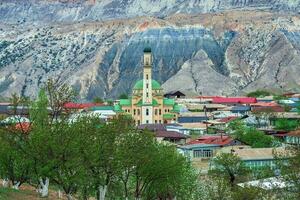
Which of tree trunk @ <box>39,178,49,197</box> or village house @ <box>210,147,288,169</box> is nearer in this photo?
tree trunk @ <box>39,178,49,197</box>

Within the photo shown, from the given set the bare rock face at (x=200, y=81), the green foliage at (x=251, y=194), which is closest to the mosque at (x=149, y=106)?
the bare rock face at (x=200, y=81)

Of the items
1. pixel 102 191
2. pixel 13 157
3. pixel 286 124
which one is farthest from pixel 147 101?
pixel 102 191

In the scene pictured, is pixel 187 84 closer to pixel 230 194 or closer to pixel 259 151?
pixel 259 151

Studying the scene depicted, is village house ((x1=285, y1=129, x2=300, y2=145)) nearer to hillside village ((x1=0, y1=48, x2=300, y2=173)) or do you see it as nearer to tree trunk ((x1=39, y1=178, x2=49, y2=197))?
hillside village ((x1=0, y1=48, x2=300, y2=173))

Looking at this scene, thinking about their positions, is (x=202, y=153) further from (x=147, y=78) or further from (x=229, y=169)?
(x=147, y=78)

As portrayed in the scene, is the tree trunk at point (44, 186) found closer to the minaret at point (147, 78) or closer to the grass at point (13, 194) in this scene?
the grass at point (13, 194)

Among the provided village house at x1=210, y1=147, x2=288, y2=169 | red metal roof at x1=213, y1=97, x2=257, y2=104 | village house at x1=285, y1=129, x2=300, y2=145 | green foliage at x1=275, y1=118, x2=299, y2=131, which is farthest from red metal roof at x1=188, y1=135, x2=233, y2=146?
red metal roof at x1=213, y1=97, x2=257, y2=104
